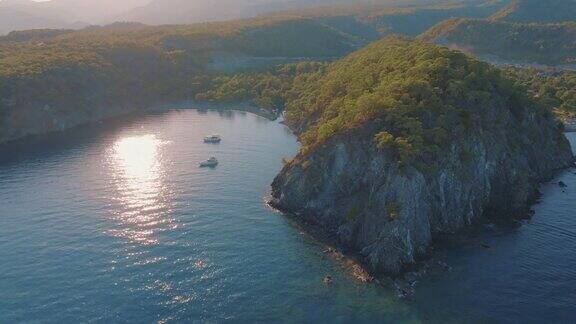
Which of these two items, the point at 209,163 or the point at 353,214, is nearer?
the point at 353,214

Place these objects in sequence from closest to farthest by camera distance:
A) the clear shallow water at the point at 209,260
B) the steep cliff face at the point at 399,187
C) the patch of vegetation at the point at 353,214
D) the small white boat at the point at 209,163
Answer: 1. the clear shallow water at the point at 209,260
2. the steep cliff face at the point at 399,187
3. the patch of vegetation at the point at 353,214
4. the small white boat at the point at 209,163

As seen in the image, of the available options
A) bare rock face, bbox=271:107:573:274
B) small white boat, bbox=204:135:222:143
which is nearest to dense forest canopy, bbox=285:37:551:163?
bare rock face, bbox=271:107:573:274

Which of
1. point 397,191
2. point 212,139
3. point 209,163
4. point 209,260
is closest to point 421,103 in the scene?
point 397,191

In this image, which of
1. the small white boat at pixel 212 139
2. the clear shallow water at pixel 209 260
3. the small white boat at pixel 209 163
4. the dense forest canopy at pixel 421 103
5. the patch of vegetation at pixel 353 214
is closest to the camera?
the clear shallow water at pixel 209 260

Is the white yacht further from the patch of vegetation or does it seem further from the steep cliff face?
the patch of vegetation

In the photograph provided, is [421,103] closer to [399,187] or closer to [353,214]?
[399,187]

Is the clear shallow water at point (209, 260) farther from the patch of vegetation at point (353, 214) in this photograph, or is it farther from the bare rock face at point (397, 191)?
the patch of vegetation at point (353, 214)

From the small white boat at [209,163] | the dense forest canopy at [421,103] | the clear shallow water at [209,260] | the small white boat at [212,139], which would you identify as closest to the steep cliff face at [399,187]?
the dense forest canopy at [421,103]
